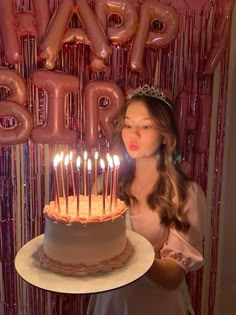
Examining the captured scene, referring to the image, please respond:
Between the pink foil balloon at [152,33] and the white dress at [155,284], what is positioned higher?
the pink foil balloon at [152,33]

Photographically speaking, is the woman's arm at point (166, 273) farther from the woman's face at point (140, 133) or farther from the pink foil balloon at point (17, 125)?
the pink foil balloon at point (17, 125)

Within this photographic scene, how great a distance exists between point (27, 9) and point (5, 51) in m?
0.30

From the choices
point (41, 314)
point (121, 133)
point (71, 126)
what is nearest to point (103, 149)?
point (71, 126)

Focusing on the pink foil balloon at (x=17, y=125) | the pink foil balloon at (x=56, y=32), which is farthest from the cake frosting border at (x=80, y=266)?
the pink foil balloon at (x=56, y=32)

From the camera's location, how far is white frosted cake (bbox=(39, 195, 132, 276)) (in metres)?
1.44

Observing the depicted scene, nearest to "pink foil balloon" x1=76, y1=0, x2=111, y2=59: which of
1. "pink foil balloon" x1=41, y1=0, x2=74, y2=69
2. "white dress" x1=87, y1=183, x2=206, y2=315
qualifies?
"pink foil balloon" x1=41, y1=0, x2=74, y2=69

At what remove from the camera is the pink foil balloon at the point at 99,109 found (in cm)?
225

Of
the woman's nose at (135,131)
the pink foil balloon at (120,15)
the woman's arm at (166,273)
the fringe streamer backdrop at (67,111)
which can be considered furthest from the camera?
the fringe streamer backdrop at (67,111)

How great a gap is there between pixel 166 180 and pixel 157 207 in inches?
5.8

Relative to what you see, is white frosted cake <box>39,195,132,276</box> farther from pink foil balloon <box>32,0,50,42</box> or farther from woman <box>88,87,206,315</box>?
pink foil balloon <box>32,0,50,42</box>

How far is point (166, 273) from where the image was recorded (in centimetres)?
168

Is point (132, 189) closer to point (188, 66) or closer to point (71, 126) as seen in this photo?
point (71, 126)

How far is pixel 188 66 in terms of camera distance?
2.50 m

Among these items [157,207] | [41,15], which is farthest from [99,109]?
[157,207]
